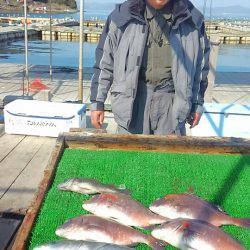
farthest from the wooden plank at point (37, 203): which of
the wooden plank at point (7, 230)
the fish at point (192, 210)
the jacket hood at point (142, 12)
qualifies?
the jacket hood at point (142, 12)

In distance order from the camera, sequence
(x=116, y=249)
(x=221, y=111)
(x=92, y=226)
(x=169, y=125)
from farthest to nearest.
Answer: (x=221, y=111) → (x=169, y=125) → (x=92, y=226) → (x=116, y=249)

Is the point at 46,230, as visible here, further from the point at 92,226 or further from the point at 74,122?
the point at 74,122

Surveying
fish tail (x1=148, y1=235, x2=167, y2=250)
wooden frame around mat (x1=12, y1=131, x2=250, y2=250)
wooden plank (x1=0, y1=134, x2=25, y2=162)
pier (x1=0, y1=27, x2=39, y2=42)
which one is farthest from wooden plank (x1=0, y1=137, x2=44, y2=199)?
pier (x1=0, y1=27, x2=39, y2=42)

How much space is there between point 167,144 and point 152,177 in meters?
0.53

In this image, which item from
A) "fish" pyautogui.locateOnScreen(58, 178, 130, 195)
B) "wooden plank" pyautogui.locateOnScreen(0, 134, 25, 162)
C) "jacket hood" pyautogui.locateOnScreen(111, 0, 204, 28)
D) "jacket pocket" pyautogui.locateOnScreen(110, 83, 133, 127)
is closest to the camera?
"fish" pyautogui.locateOnScreen(58, 178, 130, 195)

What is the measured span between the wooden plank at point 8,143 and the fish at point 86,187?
3.26 metres

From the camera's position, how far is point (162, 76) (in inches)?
133

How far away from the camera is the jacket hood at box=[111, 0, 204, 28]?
3.20 m

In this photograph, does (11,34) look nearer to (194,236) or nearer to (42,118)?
(42,118)

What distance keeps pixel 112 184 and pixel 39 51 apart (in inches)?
1202

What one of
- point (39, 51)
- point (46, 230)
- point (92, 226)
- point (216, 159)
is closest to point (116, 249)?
point (92, 226)

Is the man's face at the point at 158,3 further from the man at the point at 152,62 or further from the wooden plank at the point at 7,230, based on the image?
the wooden plank at the point at 7,230

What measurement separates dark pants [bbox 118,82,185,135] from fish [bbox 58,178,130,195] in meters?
1.04

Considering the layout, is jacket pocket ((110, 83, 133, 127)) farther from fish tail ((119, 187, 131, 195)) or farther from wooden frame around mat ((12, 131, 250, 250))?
fish tail ((119, 187, 131, 195))
